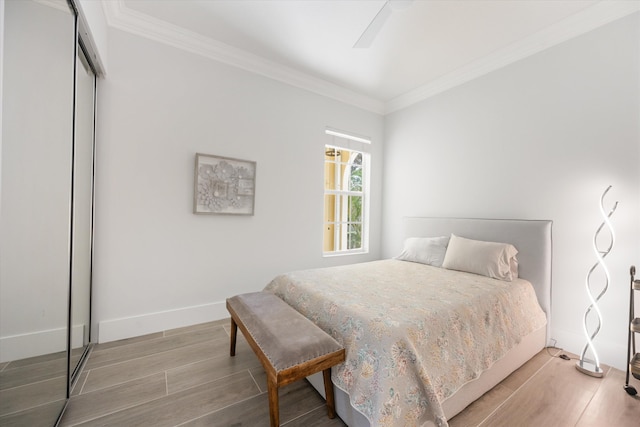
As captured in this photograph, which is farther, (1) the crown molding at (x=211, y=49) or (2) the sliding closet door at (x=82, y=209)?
(1) the crown molding at (x=211, y=49)

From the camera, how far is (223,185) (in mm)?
2826

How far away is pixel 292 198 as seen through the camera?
3.35 meters

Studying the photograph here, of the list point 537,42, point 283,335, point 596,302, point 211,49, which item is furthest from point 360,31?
point 596,302

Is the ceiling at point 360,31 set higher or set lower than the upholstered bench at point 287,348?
higher

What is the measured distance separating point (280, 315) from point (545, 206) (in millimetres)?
2709

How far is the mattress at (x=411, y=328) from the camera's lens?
121 cm

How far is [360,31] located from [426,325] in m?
2.69

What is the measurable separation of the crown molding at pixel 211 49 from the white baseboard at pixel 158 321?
2735mm

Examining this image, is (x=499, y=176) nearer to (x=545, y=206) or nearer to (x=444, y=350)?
(x=545, y=206)

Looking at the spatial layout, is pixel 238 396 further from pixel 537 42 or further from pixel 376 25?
pixel 537 42

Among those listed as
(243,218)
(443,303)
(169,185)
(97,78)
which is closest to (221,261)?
(243,218)

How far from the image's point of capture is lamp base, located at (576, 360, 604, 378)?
1.93 meters

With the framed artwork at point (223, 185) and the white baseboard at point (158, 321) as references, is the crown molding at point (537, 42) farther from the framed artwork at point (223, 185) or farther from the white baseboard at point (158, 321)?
the white baseboard at point (158, 321)

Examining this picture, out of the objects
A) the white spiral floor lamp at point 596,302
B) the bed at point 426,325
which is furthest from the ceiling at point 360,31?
the bed at point 426,325
